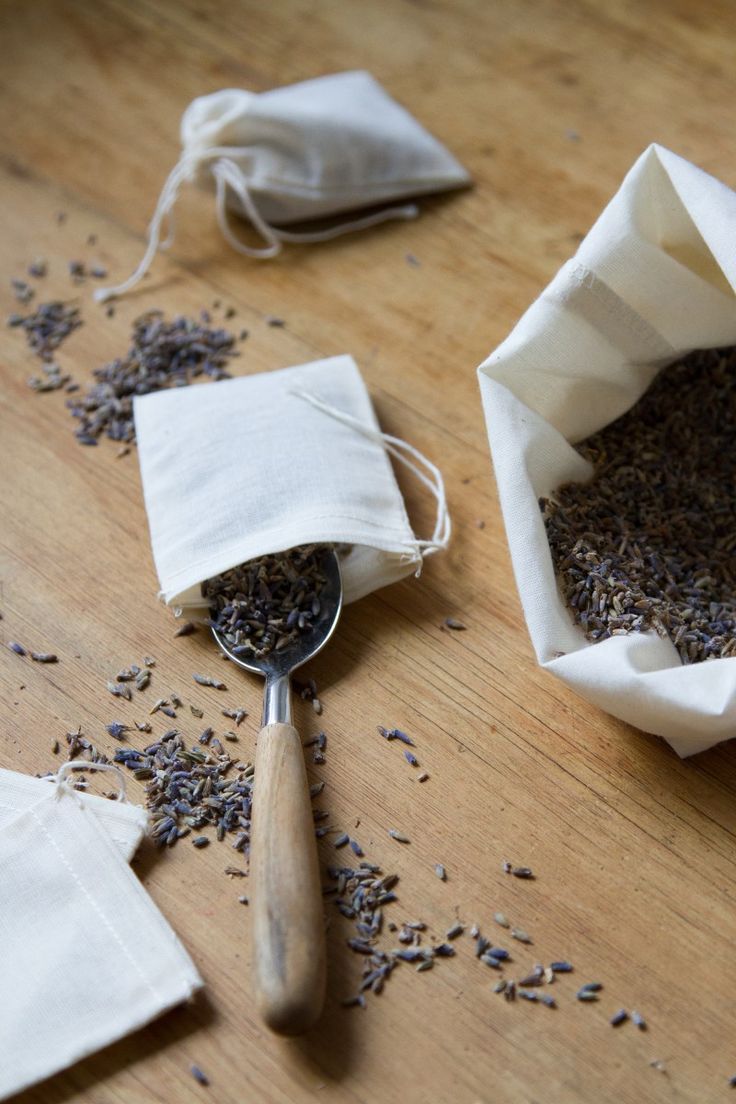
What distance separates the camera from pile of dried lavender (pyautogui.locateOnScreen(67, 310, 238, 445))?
1.25m

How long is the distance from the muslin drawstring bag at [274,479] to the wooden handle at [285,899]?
0.76 ft

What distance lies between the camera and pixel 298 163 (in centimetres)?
144

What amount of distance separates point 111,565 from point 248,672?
0.20 m

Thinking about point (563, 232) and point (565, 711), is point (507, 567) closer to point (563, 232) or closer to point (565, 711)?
point (565, 711)

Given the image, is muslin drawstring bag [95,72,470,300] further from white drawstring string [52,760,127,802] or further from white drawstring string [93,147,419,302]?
white drawstring string [52,760,127,802]

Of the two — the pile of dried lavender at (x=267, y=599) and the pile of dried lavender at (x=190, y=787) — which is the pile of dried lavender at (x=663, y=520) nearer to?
the pile of dried lavender at (x=267, y=599)

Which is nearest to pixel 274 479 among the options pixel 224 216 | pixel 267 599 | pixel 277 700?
pixel 267 599

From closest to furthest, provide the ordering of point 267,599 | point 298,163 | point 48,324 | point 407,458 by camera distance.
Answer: point 267,599 < point 407,458 < point 48,324 < point 298,163

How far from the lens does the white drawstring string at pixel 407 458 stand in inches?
45.2

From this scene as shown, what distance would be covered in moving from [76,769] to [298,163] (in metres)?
0.86

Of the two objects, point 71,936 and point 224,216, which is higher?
point 224,216

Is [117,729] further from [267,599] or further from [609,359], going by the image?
[609,359]

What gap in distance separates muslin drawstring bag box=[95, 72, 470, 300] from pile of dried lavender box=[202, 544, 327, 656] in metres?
0.52

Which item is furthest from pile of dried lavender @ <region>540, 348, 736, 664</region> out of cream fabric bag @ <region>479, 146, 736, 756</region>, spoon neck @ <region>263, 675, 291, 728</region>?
spoon neck @ <region>263, 675, 291, 728</region>
